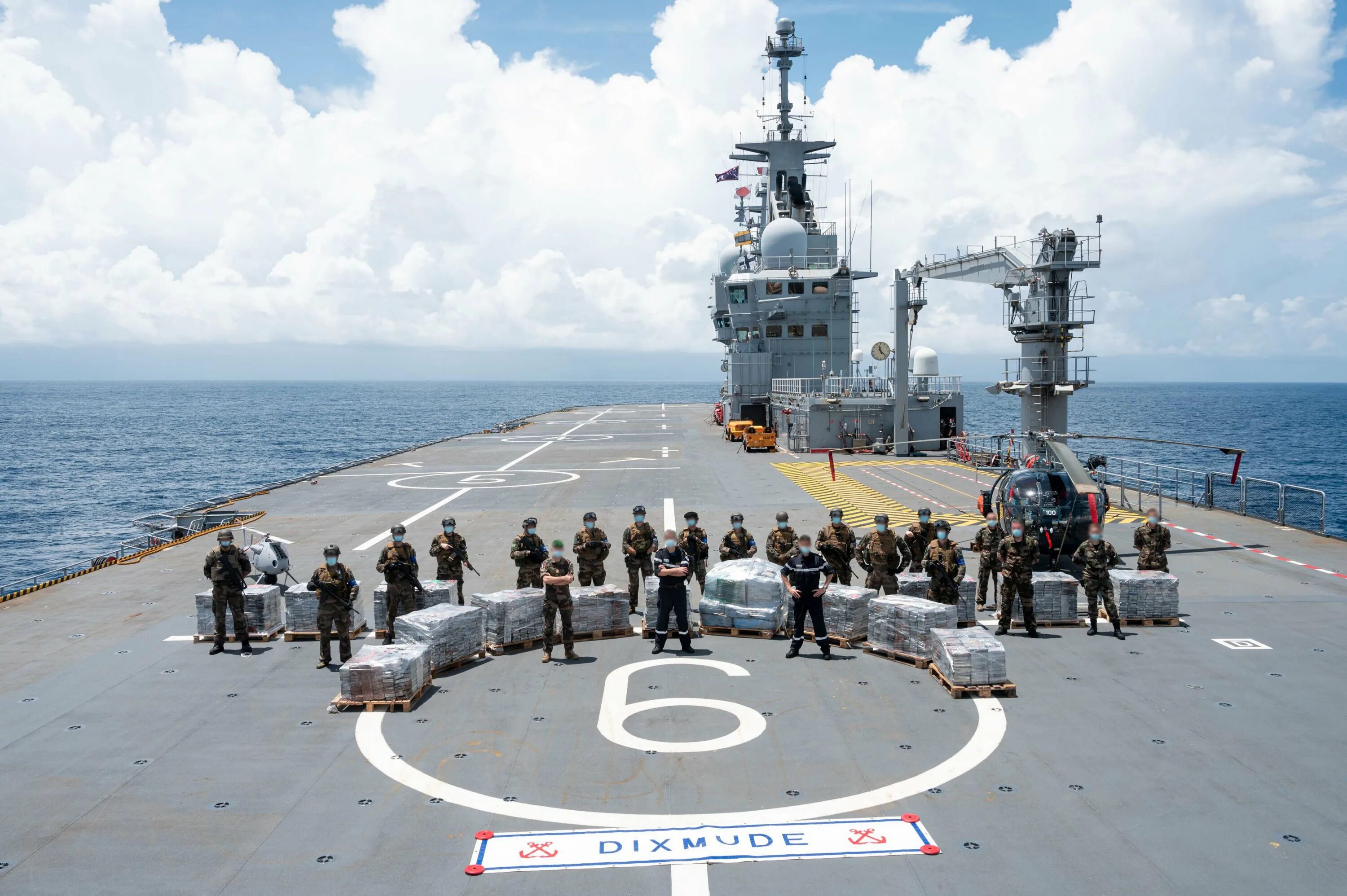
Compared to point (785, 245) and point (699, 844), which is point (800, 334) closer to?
point (785, 245)

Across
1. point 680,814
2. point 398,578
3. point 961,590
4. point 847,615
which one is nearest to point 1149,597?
point 961,590

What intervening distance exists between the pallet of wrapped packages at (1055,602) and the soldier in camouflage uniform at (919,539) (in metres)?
1.95

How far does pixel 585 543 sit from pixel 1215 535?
18145 mm

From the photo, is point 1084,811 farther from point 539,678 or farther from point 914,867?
point 539,678

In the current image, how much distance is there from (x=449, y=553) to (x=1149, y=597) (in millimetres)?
12414

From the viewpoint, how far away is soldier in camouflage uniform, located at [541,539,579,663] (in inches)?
525

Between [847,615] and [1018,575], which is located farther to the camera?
[1018,575]

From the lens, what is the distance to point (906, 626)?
13016 mm

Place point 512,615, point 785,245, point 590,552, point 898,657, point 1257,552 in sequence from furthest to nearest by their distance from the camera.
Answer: point 785,245
point 1257,552
point 590,552
point 512,615
point 898,657

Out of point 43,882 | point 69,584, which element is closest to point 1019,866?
point 43,882

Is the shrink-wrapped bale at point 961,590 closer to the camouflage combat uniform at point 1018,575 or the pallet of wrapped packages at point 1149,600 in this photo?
the camouflage combat uniform at point 1018,575

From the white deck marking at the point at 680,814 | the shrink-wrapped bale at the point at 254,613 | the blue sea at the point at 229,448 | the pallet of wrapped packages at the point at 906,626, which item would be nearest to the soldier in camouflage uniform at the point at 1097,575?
the pallet of wrapped packages at the point at 906,626

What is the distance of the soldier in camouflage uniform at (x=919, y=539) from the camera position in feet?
51.8

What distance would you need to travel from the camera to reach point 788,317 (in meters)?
58.9
